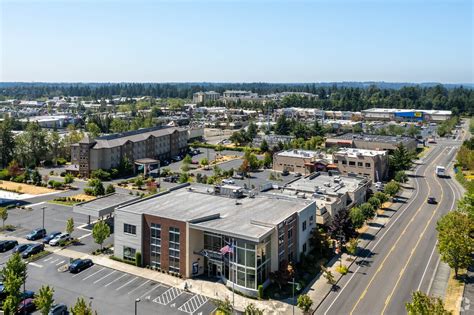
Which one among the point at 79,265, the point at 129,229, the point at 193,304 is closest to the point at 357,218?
the point at 193,304

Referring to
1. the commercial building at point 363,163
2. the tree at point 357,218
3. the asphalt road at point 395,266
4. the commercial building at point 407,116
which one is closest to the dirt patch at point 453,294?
the asphalt road at point 395,266

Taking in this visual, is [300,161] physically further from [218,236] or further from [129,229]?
[218,236]

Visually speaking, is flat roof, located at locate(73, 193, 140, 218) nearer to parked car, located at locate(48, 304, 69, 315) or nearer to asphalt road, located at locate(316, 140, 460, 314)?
parked car, located at locate(48, 304, 69, 315)

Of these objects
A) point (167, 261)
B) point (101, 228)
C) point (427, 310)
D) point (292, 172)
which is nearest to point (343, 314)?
point (427, 310)

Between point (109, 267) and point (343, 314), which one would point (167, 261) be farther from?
point (343, 314)

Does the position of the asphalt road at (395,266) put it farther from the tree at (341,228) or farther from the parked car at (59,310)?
the parked car at (59,310)
